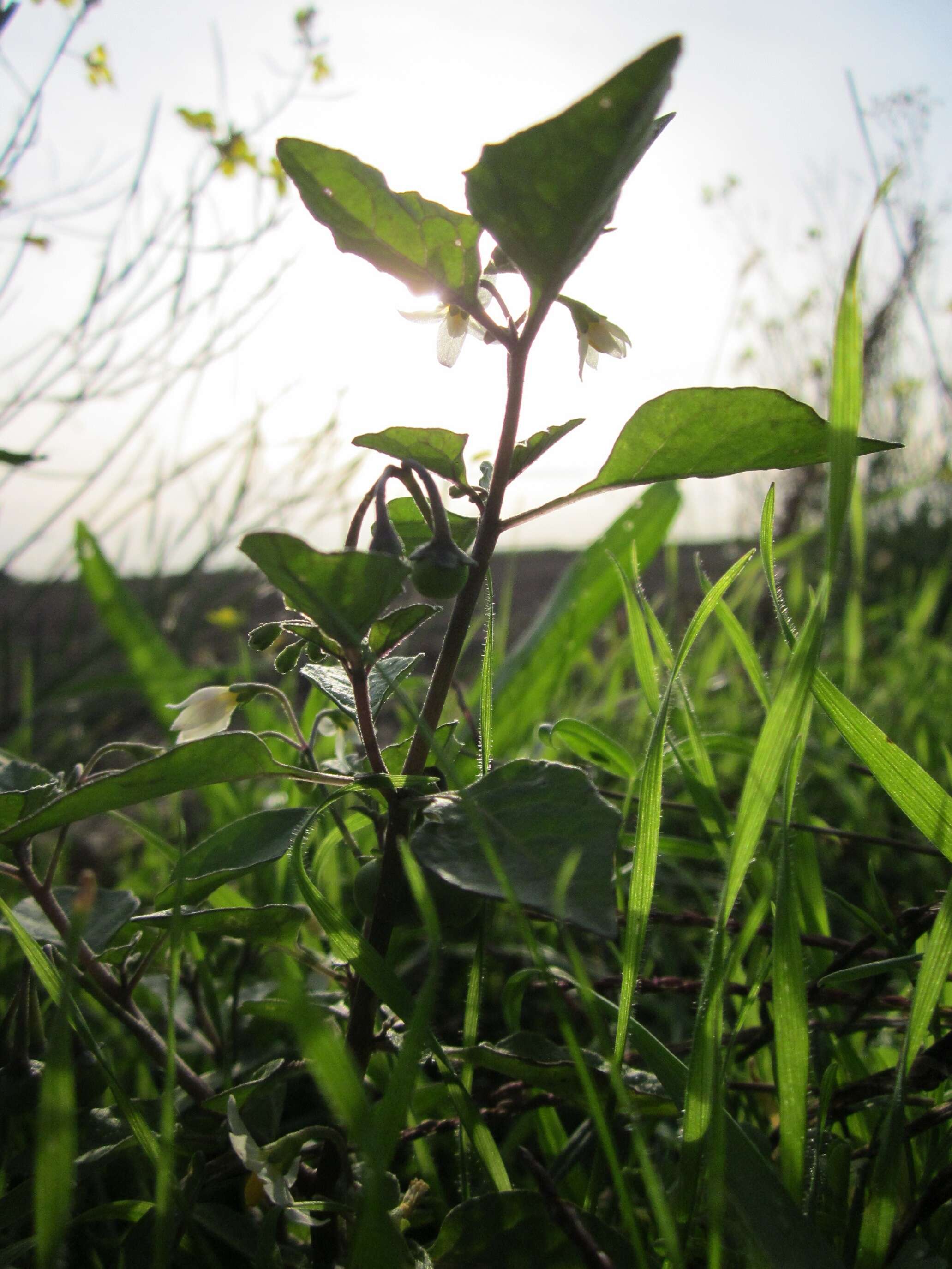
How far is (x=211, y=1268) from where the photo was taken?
38 cm

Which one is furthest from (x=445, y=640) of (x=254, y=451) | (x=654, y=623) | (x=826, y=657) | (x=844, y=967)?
(x=826, y=657)

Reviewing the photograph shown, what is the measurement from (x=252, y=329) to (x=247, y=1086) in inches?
49.5

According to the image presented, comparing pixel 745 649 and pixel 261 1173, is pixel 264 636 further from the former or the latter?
pixel 745 649

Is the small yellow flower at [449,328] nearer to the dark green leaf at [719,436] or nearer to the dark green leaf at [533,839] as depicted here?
the dark green leaf at [719,436]

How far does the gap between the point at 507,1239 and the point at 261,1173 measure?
110mm

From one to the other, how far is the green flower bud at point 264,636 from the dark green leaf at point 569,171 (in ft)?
0.67

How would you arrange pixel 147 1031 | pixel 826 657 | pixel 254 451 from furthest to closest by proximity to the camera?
pixel 826 657, pixel 254 451, pixel 147 1031

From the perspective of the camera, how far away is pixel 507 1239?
36cm

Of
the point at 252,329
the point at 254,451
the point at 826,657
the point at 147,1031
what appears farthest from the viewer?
the point at 826,657

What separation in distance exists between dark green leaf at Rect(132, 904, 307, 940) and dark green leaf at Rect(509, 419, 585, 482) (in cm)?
24

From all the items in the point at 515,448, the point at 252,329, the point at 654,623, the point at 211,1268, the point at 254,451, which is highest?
the point at 252,329

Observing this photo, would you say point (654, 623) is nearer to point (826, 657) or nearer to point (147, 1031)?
point (147, 1031)

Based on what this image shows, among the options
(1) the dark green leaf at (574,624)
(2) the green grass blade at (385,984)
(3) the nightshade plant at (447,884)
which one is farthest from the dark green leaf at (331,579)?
(1) the dark green leaf at (574,624)

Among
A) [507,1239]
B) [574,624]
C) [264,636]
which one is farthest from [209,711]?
[574,624]
